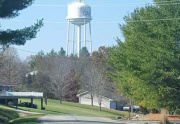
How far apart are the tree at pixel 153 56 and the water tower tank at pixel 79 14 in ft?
241

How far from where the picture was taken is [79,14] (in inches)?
4301

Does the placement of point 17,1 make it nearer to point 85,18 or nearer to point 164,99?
point 164,99

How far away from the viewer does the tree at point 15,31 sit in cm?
2856

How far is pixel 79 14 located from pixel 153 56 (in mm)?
78901

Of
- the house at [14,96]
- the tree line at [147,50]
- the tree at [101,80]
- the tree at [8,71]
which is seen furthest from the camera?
the tree at [8,71]

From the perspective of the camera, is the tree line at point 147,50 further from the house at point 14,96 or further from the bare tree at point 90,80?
the bare tree at point 90,80

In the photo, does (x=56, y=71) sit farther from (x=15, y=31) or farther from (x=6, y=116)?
(x=15, y=31)

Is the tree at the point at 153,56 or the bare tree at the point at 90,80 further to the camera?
the bare tree at the point at 90,80

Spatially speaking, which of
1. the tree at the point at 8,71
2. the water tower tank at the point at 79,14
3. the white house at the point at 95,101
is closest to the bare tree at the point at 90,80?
the white house at the point at 95,101

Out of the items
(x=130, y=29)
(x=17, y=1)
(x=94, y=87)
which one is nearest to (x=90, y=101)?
(x=94, y=87)

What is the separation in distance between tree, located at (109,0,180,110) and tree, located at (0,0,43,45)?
22.5 ft

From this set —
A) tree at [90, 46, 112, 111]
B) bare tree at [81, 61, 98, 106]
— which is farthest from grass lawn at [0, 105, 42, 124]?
bare tree at [81, 61, 98, 106]

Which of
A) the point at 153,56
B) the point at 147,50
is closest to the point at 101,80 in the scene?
the point at 147,50

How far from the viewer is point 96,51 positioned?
310ft
